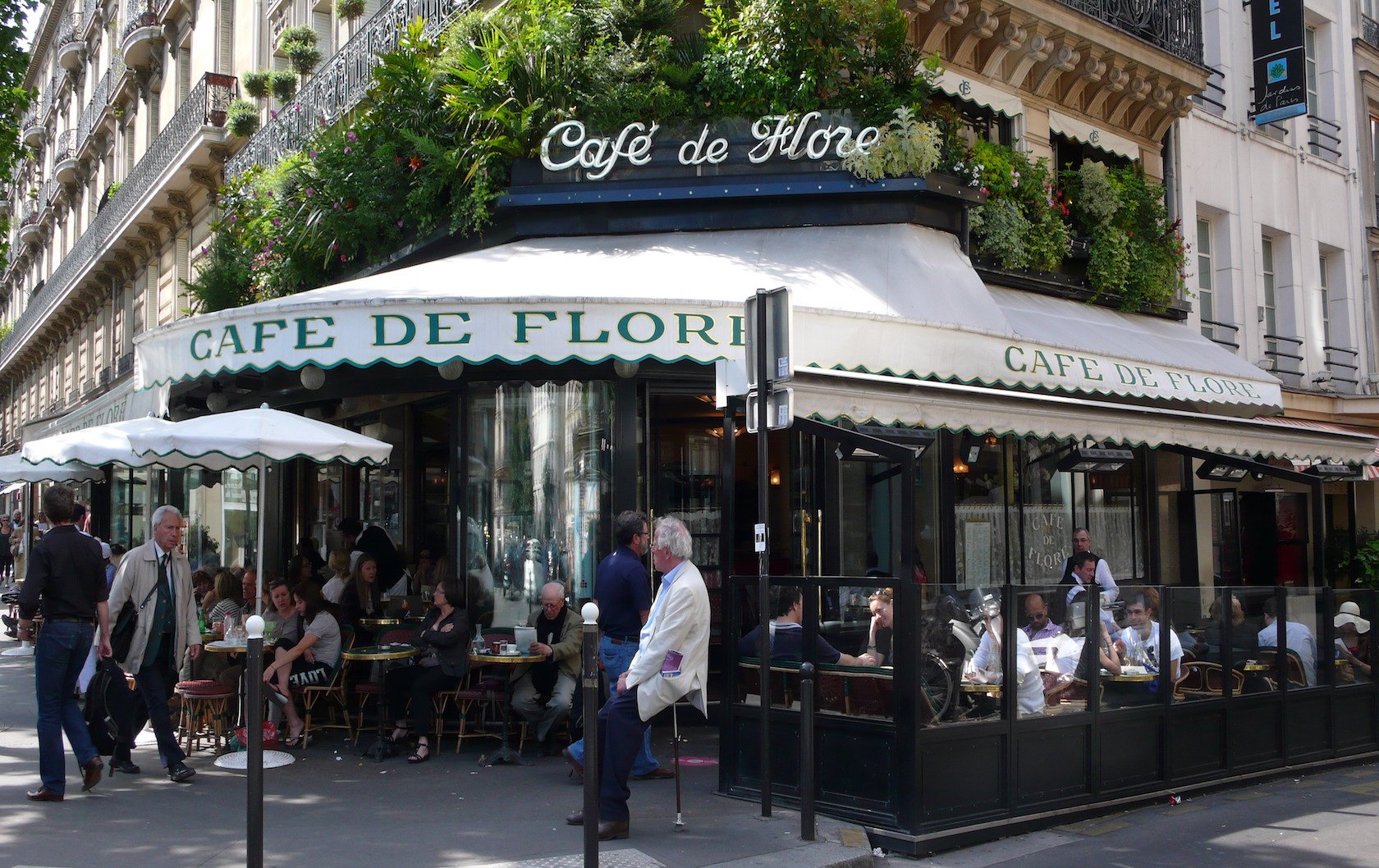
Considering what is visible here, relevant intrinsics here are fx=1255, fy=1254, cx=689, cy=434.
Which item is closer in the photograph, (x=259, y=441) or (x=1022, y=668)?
(x=1022, y=668)

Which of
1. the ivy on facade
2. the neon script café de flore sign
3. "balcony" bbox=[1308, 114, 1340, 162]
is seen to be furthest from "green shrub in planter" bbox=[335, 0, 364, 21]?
"balcony" bbox=[1308, 114, 1340, 162]

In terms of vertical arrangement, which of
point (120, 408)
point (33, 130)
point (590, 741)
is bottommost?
point (590, 741)

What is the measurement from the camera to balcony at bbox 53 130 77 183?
33406 millimetres

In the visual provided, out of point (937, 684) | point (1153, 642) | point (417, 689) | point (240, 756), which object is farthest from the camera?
point (417, 689)

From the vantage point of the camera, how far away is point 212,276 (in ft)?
51.2

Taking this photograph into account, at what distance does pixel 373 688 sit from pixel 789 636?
3.54 meters

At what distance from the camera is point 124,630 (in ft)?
25.4

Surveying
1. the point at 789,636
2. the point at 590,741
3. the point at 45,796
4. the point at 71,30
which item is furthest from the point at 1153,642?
the point at 71,30

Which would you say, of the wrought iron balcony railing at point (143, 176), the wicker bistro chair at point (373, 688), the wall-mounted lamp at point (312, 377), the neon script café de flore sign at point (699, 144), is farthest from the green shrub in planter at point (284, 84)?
the wicker bistro chair at point (373, 688)

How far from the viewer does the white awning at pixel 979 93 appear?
41.1ft

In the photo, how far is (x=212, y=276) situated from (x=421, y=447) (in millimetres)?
5139

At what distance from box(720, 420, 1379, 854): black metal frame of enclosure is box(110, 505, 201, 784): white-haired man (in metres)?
3.47

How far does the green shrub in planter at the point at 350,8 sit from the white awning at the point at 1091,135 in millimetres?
8654

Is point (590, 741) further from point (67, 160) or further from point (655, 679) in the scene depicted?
point (67, 160)
